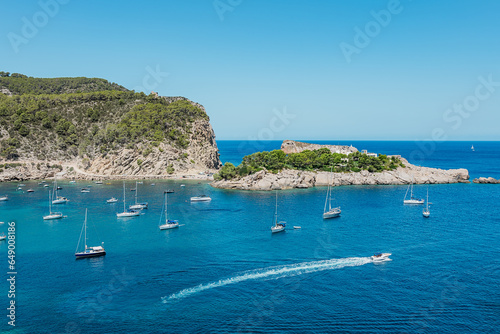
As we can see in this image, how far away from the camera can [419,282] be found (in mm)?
38875

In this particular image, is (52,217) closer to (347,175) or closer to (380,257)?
(380,257)

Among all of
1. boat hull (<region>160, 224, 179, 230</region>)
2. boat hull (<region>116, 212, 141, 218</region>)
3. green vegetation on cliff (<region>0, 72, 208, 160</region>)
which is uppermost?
green vegetation on cliff (<region>0, 72, 208, 160</region>)

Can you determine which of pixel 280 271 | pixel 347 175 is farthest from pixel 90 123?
pixel 280 271

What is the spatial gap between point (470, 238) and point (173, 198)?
191 ft

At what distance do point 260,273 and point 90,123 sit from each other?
115225 mm

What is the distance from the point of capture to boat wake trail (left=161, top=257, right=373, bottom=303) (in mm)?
36594

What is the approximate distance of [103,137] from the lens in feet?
416

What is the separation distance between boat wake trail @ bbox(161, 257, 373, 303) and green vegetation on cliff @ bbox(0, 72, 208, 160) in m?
87.1

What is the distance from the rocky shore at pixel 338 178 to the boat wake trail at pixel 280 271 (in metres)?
52.1

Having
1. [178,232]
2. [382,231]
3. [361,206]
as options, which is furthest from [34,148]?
[382,231]

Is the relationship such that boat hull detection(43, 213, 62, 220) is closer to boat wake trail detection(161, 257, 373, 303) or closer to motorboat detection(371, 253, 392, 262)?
boat wake trail detection(161, 257, 373, 303)

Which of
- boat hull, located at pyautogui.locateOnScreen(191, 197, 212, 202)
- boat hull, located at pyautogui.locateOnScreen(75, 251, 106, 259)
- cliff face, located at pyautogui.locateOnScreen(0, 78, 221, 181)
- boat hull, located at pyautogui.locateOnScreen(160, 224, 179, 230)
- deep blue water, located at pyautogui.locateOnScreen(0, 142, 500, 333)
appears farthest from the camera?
cliff face, located at pyautogui.locateOnScreen(0, 78, 221, 181)

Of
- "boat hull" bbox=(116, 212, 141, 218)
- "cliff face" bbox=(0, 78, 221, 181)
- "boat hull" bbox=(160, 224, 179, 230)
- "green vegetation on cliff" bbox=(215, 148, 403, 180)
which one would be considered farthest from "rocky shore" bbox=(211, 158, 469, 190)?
"boat hull" bbox=(160, 224, 179, 230)

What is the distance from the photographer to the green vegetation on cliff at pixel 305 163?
101812 millimetres
